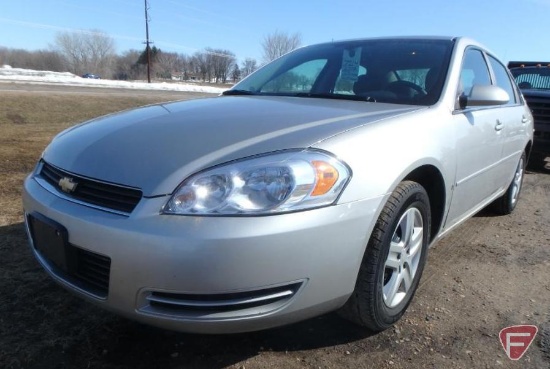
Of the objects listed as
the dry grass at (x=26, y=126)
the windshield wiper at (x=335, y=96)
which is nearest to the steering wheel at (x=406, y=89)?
the windshield wiper at (x=335, y=96)

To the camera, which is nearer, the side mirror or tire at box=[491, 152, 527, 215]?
the side mirror

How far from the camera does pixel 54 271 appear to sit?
1.94m

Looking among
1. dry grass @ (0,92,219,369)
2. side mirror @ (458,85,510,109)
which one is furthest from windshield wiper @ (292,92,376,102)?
dry grass @ (0,92,219,369)

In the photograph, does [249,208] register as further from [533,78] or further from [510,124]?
[533,78]

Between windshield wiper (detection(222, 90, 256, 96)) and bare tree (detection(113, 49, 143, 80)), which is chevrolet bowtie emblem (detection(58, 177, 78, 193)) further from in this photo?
bare tree (detection(113, 49, 143, 80))

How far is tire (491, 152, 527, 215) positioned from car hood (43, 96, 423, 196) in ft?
8.11

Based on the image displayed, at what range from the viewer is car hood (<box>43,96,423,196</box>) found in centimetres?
173

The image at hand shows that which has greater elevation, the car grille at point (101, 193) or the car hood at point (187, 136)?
the car hood at point (187, 136)

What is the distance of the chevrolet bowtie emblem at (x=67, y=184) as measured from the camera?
6.15 ft

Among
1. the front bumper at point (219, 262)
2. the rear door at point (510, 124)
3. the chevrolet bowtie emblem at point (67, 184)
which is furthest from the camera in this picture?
the rear door at point (510, 124)

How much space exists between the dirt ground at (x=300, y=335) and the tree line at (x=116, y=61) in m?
67.4

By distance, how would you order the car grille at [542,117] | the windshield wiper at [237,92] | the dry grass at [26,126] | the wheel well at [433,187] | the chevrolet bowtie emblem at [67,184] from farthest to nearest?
the car grille at [542,117] < the dry grass at [26,126] < the windshield wiper at [237,92] < the wheel well at [433,187] < the chevrolet bowtie emblem at [67,184]

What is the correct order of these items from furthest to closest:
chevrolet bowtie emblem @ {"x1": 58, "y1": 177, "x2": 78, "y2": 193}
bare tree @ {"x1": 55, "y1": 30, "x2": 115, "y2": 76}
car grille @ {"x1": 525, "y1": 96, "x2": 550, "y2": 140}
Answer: bare tree @ {"x1": 55, "y1": 30, "x2": 115, "y2": 76}
car grille @ {"x1": 525, "y1": 96, "x2": 550, "y2": 140}
chevrolet bowtie emblem @ {"x1": 58, "y1": 177, "x2": 78, "y2": 193}

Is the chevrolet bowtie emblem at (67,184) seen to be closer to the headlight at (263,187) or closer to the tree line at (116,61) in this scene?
the headlight at (263,187)
